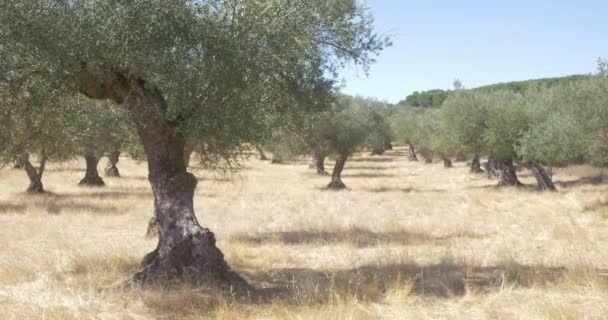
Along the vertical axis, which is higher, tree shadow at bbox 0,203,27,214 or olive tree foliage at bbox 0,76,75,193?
olive tree foliage at bbox 0,76,75,193

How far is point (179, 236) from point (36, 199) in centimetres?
1816

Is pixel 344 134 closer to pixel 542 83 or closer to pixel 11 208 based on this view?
pixel 542 83

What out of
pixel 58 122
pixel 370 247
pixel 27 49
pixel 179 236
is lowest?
pixel 370 247

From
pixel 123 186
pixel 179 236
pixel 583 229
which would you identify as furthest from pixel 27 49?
pixel 123 186

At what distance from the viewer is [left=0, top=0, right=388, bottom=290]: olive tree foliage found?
26.1ft

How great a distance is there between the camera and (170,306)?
8.18 meters

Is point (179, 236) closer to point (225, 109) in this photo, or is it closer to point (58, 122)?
point (225, 109)

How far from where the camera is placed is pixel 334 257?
1294 centimetres

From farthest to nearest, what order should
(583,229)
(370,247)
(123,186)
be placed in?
(123,186)
(583,229)
(370,247)

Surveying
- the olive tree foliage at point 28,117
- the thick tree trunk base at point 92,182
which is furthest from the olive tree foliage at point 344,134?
the olive tree foliage at point 28,117

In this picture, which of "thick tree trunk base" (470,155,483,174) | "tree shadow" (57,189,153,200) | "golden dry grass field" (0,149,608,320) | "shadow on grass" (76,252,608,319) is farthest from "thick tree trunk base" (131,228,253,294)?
"thick tree trunk base" (470,155,483,174)

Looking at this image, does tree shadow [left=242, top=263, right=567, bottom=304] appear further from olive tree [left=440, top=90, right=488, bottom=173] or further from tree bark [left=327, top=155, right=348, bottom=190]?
olive tree [left=440, top=90, right=488, bottom=173]

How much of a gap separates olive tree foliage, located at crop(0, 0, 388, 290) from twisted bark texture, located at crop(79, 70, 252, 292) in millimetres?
17

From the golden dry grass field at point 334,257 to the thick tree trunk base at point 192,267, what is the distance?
1.40ft
